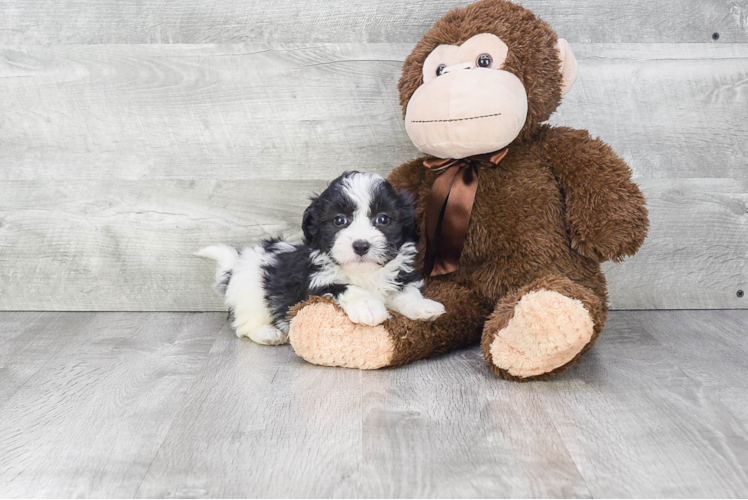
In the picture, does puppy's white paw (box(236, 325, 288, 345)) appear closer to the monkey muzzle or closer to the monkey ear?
the monkey muzzle

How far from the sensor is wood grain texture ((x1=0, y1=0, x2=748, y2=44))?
7.05ft

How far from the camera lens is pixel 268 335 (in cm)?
190

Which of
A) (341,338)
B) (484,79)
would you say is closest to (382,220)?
(341,338)

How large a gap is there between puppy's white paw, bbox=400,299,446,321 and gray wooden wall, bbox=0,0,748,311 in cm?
64

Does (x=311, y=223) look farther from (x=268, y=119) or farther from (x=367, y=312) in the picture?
(x=268, y=119)

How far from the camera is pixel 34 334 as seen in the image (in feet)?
6.67

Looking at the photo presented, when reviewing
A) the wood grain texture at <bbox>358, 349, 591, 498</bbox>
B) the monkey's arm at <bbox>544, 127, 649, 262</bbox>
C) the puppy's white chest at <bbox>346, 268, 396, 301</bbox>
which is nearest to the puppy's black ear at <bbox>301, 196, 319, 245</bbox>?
the puppy's white chest at <bbox>346, 268, 396, 301</bbox>

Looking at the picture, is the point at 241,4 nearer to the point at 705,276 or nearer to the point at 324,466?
the point at 324,466

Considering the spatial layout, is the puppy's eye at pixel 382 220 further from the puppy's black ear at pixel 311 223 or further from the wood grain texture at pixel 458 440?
the wood grain texture at pixel 458 440

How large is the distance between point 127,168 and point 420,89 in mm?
1022

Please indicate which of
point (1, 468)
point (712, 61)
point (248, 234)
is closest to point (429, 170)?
point (248, 234)

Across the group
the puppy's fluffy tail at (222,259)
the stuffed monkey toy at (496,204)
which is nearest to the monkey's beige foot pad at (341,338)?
the stuffed monkey toy at (496,204)

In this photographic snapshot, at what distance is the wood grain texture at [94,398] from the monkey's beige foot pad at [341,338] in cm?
30

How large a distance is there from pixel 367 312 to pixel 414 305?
5.9 inches
